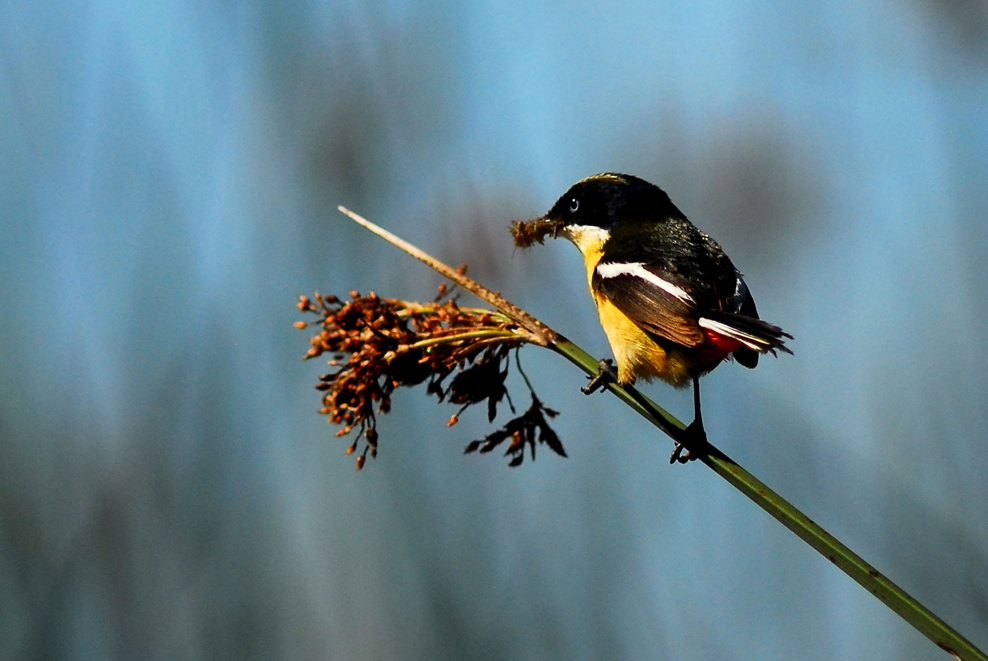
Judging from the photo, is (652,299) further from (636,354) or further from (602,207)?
(602,207)

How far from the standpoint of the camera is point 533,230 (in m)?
3.09

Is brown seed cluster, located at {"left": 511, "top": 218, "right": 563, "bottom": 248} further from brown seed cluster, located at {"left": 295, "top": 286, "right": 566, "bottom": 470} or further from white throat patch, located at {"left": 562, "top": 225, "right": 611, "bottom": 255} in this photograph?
brown seed cluster, located at {"left": 295, "top": 286, "right": 566, "bottom": 470}

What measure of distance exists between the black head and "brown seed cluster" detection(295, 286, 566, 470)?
4.37 ft

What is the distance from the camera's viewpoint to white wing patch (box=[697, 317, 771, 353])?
2211 mm

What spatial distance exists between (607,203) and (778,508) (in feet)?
6.33

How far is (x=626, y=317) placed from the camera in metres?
2.84

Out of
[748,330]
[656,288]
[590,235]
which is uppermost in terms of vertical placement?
[590,235]

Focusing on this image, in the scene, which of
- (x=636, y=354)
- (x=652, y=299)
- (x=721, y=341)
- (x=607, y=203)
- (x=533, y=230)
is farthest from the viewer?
(x=607, y=203)

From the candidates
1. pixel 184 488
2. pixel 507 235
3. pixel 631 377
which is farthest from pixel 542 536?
pixel 184 488

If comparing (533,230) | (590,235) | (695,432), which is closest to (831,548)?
(695,432)

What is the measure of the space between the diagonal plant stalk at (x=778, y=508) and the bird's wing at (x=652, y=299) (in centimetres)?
39

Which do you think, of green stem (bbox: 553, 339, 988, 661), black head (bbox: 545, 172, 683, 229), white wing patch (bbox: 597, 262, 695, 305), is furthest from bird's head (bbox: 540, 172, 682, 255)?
green stem (bbox: 553, 339, 988, 661)

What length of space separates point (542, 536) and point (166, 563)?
1.64 meters

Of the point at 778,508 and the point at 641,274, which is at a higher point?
the point at 641,274
